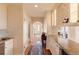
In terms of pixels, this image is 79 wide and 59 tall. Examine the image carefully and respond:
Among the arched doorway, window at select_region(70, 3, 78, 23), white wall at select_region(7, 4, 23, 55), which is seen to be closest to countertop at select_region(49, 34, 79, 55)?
window at select_region(70, 3, 78, 23)

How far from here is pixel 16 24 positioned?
14.3 ft

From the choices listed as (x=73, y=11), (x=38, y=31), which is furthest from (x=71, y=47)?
(x=38, y=31)

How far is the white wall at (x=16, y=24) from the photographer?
431cm

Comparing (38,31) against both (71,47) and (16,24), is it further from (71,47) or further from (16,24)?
(71,47)

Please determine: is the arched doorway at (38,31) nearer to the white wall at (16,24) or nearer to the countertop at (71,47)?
the white wall at (16,24)

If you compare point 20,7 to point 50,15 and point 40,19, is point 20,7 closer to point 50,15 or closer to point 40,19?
point 50,15

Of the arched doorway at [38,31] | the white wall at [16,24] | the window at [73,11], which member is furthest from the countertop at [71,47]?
the arched doorway at [38,31]

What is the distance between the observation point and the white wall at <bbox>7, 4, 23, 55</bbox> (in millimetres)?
4312

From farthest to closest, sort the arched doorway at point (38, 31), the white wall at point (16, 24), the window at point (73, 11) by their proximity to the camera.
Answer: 1. the arched doorway at point (38, 31)
2. the white wall at point (16, 24)
3. the window at point (73, 11)

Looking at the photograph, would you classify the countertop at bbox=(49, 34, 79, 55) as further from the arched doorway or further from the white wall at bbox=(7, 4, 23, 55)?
the arched doorway

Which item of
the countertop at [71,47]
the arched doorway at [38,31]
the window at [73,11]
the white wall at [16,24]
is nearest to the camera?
the countertop at [71,47]

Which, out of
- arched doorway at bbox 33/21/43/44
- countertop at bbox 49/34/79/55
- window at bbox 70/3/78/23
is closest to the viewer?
countertop at bbox 49/34/79/55
